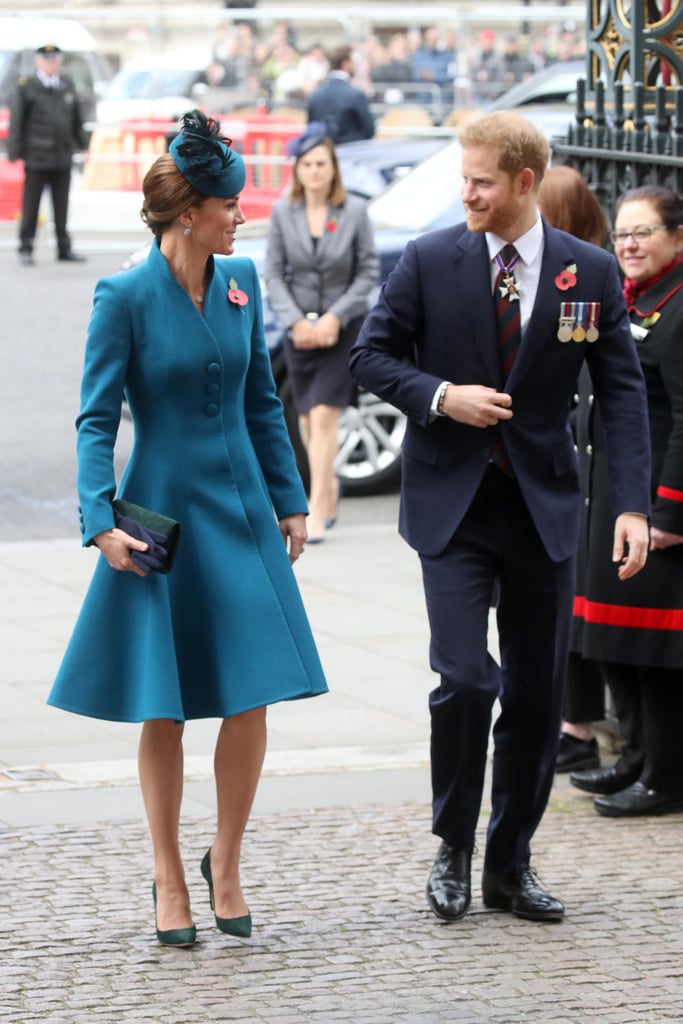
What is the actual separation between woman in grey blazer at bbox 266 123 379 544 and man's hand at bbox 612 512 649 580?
4.80m

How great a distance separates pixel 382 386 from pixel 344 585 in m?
4.11

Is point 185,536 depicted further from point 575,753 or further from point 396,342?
point 575,753

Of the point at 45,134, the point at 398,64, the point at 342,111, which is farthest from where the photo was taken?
the point at 398,64

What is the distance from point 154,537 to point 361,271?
5480 mm

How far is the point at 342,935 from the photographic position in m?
4.76

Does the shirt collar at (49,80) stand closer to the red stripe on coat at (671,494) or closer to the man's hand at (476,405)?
the red stripe on coat at (671,494)

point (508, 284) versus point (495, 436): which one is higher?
point (508, 284)

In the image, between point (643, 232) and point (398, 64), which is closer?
point (643, 232)

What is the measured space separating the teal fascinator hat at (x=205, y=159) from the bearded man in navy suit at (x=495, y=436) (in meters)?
0.57

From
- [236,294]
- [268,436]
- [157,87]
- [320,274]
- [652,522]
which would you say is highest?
[157,87]

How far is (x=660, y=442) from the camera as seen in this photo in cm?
562

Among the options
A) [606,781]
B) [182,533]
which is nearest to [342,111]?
[606,781]

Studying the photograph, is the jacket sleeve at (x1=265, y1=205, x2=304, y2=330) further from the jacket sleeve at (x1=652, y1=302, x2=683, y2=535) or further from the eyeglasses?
the jacket sleeve at (x1=652, y1=302, x2=683, y2=535)

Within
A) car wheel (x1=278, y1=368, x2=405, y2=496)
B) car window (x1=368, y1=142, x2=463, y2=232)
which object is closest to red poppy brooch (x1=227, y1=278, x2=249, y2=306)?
car wheel (x1=278, y1=368, x2=405, y2=496)
